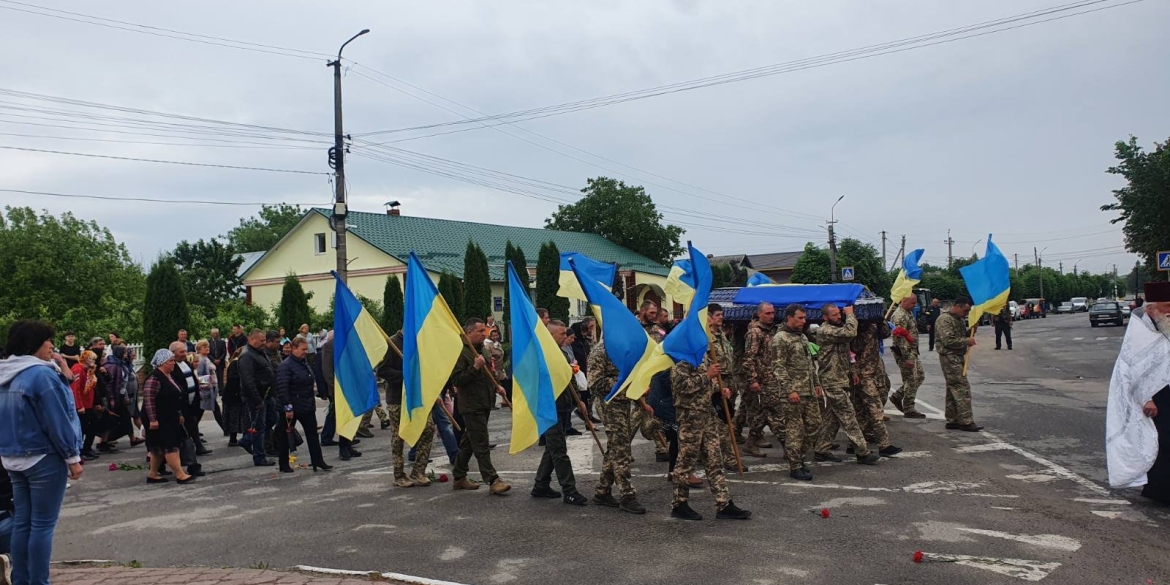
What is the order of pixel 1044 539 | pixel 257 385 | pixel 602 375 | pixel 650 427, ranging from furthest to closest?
pixel 257 385 < pixel 650 427 < pixel 602 375 < pixel 1044 539

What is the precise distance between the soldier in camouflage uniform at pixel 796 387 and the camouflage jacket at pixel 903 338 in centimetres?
366

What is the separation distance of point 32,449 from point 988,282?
11.2 meters

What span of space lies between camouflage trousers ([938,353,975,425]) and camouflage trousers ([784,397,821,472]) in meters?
3.36

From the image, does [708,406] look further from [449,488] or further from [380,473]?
[380,473]

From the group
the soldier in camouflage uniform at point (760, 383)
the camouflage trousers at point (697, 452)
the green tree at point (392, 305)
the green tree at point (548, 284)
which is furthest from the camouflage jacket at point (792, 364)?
the green tree at point (548, 284)

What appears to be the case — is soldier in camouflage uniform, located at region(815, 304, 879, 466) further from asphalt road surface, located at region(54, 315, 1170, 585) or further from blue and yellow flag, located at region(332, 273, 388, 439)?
Result: blue and yellow flag, located at region(332, 273, 388, 439)

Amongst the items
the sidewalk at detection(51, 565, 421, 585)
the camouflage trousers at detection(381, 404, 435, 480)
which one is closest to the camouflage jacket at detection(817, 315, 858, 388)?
the camouflage trousers at detection(381, 404, 435, 480)

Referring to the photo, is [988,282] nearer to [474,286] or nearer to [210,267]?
[474,286]

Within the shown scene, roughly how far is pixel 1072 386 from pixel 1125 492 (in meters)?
10.6

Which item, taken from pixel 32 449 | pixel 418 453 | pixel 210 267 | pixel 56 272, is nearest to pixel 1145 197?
pixel 418 453

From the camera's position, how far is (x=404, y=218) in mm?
45125

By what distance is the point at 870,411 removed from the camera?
33.1ft

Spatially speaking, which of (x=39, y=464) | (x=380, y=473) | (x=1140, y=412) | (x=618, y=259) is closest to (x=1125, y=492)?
(x=1140, y=412)

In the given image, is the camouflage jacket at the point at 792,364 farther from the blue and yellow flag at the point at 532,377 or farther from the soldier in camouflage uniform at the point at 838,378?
the blue and yellow flag at the point at 532,377
